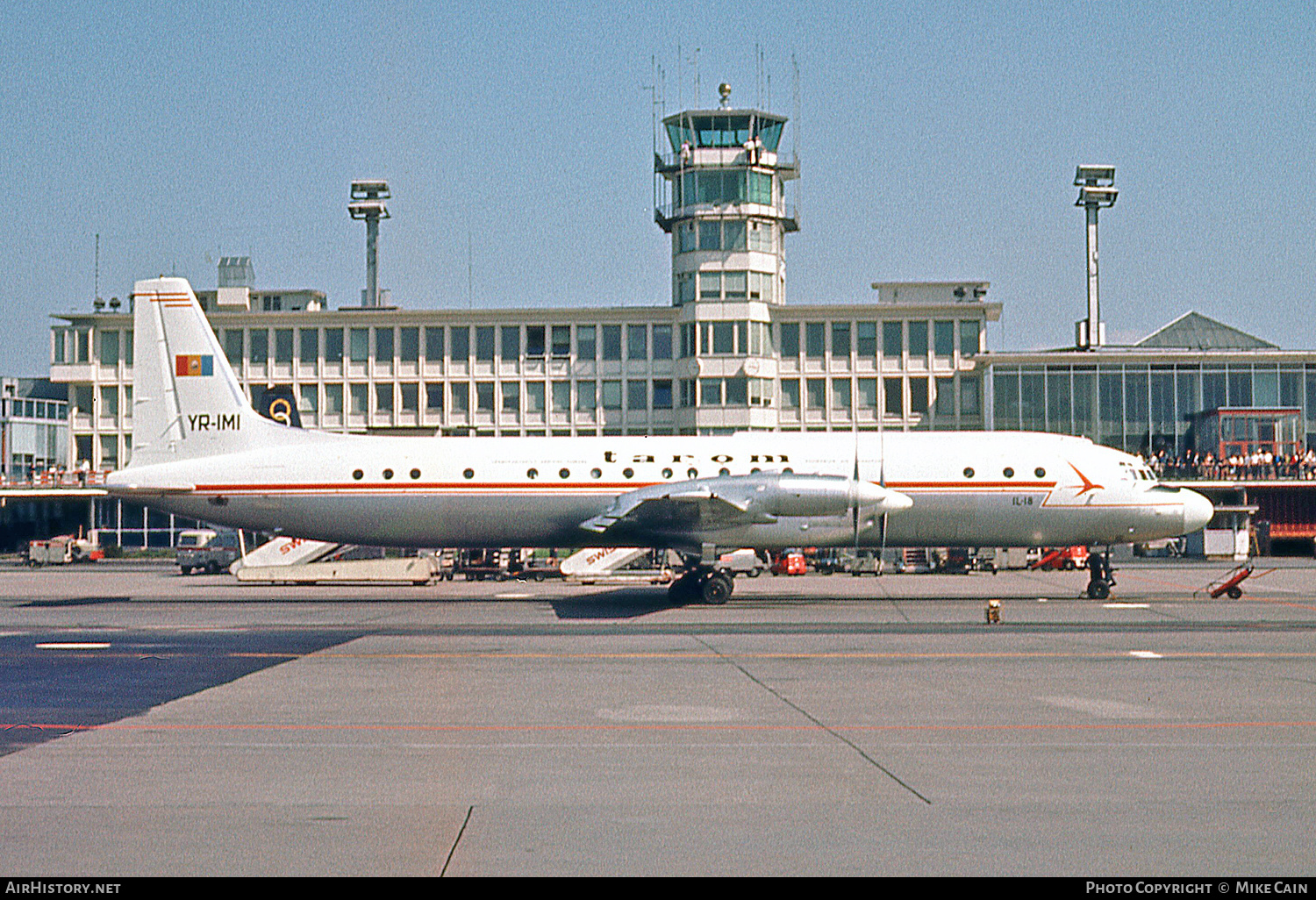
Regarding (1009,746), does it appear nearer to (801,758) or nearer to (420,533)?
(801,758)

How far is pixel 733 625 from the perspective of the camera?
26.2m

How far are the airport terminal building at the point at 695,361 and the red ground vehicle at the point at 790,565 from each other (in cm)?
2455

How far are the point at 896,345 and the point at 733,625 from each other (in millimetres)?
55331

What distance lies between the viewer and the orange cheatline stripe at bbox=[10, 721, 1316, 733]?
13.5m

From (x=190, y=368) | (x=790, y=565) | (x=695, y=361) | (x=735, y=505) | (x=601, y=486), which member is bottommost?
(x=790, y=565)

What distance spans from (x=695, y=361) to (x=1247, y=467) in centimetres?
3336

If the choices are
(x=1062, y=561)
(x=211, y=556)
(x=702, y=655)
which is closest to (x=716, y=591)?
(x=702, y=655)

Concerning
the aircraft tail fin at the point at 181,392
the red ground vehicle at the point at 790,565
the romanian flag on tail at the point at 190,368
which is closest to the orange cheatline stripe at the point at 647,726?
the aircraft tail fin at the point at 181,392

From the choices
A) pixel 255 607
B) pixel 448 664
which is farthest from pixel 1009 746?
pixel 255 607

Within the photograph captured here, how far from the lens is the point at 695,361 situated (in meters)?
77.1

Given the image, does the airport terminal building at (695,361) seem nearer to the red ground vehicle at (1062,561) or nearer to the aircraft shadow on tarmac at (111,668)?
the red ground vehicle at (1062,561)

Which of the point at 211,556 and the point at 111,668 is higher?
the point at 111,668

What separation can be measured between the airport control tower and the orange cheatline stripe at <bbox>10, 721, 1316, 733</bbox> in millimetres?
64385

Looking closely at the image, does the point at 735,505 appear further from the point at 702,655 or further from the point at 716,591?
the point at 702,655
